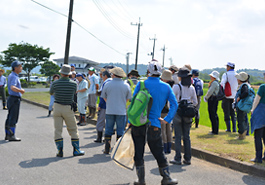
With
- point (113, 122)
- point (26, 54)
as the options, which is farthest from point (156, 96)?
point (26, 54)

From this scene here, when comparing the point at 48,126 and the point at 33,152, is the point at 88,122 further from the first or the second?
the point at 33,152

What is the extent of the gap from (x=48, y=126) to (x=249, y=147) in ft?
21.5

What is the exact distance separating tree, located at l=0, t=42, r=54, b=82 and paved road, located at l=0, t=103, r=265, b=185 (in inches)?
1986

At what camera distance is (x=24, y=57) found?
5578 centimetres

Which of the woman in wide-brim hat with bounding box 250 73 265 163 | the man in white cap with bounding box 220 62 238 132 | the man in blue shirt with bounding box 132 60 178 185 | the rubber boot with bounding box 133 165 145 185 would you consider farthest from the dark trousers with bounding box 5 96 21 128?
the man in white cap with bounding box 220 62 238 132

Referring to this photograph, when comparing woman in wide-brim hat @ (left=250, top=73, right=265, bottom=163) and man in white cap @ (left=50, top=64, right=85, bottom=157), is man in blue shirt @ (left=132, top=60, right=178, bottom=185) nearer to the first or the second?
woman in wide-brim hat @ (left=250, top=73, right=265, bottom=163)

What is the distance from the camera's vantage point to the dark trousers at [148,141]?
482cm

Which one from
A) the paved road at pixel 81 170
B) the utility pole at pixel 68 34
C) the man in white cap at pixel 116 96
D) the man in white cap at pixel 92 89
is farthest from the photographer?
the utility pole at pixel 68 34

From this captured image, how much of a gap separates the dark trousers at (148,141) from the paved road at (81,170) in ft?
1.56

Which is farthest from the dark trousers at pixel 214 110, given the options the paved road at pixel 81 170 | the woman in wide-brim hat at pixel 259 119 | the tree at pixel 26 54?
the tree at pixel 26 54

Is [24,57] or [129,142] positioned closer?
[129,142]

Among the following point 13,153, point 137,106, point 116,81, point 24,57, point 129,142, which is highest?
point 24,57

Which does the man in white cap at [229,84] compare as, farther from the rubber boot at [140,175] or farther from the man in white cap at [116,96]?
the rubber boot at [140,175]

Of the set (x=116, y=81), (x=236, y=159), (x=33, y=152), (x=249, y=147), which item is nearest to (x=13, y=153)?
(x=33, y=152)
